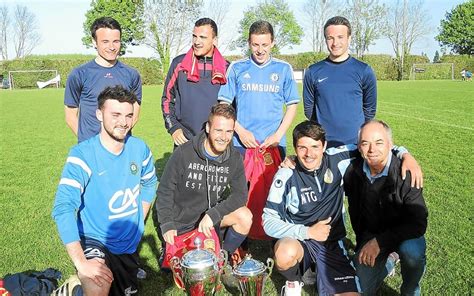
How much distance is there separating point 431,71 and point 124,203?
154 feet

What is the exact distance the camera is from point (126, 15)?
183 feet

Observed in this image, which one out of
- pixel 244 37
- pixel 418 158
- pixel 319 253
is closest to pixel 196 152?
pixel 319 253

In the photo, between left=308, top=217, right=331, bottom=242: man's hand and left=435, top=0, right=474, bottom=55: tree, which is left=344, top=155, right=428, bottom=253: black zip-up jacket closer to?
left=308, top=217, right=331, bottom=242: man's hand

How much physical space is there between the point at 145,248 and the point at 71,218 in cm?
186

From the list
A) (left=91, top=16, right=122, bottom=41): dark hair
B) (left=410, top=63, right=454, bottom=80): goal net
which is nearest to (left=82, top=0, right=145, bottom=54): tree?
(left=410, top=63, right=454, bottom=80): goal net

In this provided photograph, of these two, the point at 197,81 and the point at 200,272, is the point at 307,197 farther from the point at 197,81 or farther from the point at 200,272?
the point at 197,81

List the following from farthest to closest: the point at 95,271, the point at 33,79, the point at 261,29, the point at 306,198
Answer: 1. the point at 33,79
2. the point at 261,29
3. the point at 306,198
4. the point at 95,271

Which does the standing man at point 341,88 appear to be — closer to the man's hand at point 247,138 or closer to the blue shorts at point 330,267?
the man's hand at point 247,138

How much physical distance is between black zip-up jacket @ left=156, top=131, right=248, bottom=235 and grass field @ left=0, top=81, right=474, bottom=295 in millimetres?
614

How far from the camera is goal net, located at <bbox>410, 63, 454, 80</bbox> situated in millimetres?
44562

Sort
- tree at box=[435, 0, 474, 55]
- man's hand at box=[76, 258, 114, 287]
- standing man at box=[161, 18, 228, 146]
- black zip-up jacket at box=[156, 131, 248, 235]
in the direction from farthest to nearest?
1. tree at box=[435, 0, 474, 55]
2. standing man at box=[161, 18, 228, 146]
3. black zip-up jacket at box=[156, 131, 248, 235]
4. man's hand at box=[76, 258, 114, 287]

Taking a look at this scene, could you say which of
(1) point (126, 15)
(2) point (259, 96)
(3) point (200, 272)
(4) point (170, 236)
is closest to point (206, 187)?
(4) point (170, 236)

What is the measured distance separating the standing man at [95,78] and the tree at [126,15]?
51466 mm

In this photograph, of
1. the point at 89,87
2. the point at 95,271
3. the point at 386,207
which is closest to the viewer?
the point at 95,271
